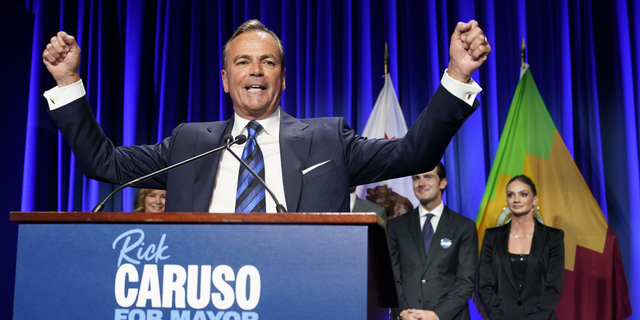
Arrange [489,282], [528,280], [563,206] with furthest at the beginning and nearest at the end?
1. [563,206]
2. [489,282]
3. [528,280]

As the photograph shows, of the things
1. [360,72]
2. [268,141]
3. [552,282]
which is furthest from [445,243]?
[268,141]

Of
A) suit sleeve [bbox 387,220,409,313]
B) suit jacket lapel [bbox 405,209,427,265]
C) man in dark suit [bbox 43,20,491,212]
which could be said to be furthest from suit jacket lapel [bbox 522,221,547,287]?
man in dark suit [bbox 43,20,491,212]

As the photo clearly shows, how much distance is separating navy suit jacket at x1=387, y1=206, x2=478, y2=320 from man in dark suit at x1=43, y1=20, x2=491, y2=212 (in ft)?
5.81

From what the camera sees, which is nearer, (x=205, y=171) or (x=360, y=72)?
(x=205, y=171)

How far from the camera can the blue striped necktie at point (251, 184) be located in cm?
141

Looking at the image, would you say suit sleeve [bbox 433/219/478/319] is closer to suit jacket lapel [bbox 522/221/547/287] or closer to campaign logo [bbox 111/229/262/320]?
suit jacket lapel [bbox 522/221/547/287]

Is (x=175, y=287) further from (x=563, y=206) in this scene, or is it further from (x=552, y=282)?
(x=563, y=206)

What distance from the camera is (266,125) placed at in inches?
65.2

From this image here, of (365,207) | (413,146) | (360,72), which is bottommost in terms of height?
(365,207)

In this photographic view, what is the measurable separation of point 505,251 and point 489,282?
0.22 metres

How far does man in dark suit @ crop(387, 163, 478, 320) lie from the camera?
3.18m

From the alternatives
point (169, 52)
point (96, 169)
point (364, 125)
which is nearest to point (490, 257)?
point (364, 125)

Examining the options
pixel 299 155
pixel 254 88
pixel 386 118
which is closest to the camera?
pixel 299 155

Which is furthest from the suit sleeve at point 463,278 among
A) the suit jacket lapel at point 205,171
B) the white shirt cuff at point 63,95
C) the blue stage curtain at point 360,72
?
the white shirt cuff at point 63,95
